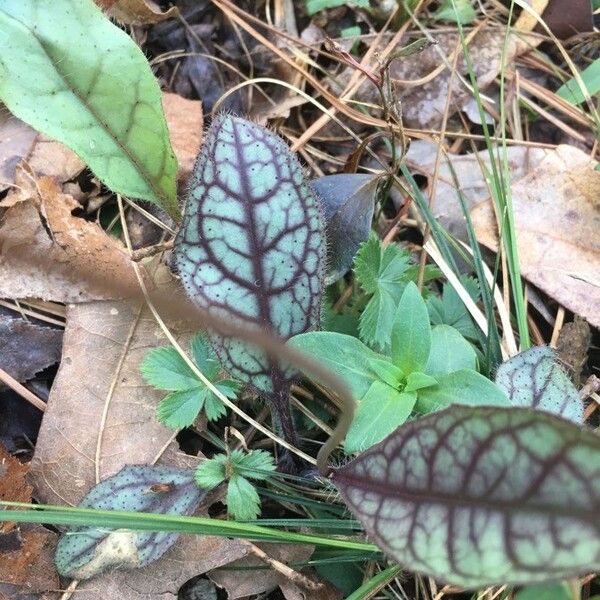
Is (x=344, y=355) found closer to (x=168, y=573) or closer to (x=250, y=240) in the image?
(x=250, y=240)

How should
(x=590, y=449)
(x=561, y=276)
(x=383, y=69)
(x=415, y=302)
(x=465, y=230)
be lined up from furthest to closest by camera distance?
(x=465, y=230) → (x=561, y=276) → (x=383, y=69) → (x=415, y=302) → (x=590, y=449)

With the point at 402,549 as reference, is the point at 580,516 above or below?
above

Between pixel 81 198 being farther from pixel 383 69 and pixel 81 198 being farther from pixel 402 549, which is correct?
pixel 402 549

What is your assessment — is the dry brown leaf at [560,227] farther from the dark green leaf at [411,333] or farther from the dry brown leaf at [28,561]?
the dry brown leaf at [28,561]

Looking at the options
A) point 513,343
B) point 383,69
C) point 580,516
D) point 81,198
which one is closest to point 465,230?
point 513,343

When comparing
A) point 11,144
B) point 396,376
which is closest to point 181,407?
point 396,376

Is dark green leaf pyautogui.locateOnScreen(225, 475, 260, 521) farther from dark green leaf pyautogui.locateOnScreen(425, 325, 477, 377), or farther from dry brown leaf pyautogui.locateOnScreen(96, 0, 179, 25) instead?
dry brown leaf pyautogui.locateOnScreen(96, 0, 179, 25)

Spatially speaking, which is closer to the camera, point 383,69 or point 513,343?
point 383,69

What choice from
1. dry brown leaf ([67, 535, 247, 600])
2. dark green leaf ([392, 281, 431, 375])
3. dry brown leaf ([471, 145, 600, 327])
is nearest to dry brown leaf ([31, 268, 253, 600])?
dry brown leaf ([67, 535, 247, 600])
